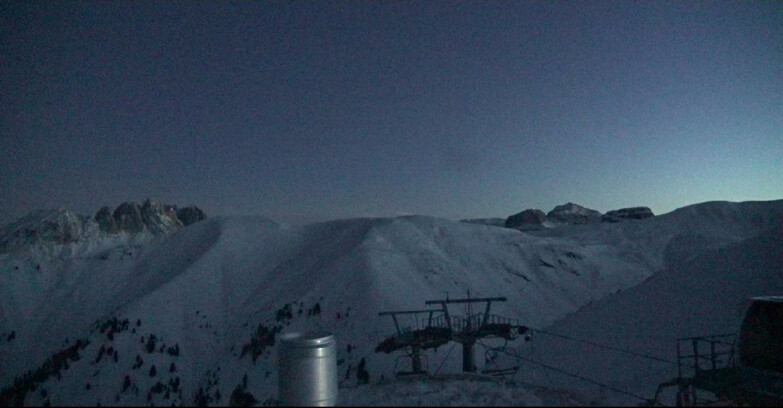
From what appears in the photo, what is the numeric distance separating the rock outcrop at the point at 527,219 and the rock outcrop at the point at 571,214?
5554 mm

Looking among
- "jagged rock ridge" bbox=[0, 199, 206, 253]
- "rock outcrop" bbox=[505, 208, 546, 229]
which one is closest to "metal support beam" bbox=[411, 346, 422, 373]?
"jagged rock ridge" bbox=[0, 199, 206, 253]

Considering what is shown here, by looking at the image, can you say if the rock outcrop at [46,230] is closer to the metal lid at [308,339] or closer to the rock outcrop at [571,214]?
the metal lid at [308,339]

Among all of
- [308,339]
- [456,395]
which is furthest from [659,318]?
[308,339]

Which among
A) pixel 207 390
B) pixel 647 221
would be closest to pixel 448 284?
pixel 207 390

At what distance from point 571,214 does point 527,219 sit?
17.1 metres

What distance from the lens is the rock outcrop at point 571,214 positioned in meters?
124

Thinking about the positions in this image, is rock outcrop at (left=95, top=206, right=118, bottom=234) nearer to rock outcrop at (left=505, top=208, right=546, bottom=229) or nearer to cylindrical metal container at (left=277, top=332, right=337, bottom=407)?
cylindrical metal container at (left=277, top=332, right=337, bottom=407)

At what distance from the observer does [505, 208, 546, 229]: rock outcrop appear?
116900 mm

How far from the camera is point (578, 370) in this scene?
21.7m

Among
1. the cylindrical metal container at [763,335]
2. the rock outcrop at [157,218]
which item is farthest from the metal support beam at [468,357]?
the rock outcrop at [157,218]

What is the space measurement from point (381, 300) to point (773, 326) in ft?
66.6

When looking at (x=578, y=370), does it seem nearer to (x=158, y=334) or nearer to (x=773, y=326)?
(x=773, y=326)

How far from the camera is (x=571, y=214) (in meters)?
128

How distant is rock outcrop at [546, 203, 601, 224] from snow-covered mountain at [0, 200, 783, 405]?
59.7 m
